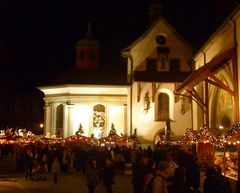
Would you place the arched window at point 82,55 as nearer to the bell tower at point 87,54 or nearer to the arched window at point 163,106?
the bell tower at point 87,54

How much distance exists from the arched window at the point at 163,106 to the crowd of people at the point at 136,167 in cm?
734

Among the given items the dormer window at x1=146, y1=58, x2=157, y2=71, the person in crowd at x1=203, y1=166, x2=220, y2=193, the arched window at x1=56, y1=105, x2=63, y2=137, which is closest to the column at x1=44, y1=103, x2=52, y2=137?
the arched window at x1=56, y1=105, x2=63, y2=137

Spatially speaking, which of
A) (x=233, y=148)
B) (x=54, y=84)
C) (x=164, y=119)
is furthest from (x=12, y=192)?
(x=54, y=84)

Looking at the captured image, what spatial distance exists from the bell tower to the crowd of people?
47.0ft

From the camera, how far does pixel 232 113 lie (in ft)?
68.3

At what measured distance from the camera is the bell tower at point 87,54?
156 ft

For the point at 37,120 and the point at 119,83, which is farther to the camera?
the point at 37,120

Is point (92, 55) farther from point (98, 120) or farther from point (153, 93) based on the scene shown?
point (153, 93)

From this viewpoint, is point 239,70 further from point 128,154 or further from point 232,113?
point 128,154

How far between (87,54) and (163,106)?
47.7ft

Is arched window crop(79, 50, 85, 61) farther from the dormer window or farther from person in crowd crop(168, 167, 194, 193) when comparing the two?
person in crowd crop(168, 167, 194, 193)

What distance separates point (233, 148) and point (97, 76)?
87.9ft

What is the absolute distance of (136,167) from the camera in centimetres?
1220

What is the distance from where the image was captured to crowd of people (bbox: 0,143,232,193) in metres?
8.62
